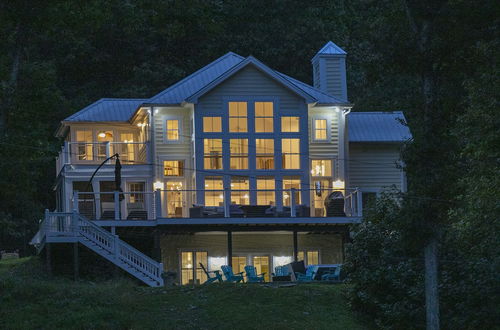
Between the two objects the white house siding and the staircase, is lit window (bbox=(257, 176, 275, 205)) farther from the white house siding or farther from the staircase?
the staircase

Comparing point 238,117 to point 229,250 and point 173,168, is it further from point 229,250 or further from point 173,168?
point 229,250

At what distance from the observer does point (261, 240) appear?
39125 mm

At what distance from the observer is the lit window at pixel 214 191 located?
3856 centimetres

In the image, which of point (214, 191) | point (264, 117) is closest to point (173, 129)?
point (214, 191)

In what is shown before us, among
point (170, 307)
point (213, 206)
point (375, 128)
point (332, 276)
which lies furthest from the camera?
point (375, 128)

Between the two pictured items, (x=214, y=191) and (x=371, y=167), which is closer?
(x=214, y=191)

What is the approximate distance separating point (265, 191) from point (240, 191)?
90 centimetres

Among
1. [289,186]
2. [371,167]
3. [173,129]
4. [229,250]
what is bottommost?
[229,250]

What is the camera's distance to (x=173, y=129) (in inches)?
1567

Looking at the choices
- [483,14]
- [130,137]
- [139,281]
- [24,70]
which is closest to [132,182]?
[130,137]

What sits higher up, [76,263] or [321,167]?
[321,167]

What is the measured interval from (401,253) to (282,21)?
32.3 metres

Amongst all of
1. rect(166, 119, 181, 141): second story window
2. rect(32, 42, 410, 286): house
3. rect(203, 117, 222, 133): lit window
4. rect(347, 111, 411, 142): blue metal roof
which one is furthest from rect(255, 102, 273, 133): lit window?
rect(347, 111, 411, 142): blue metal roof

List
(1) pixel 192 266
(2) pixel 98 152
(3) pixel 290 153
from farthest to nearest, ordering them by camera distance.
Answer: (2) pixel 98 152
(3) pixel 290 153
(1) pixel 192 266
